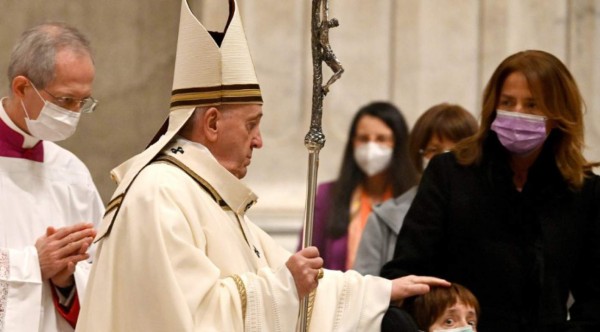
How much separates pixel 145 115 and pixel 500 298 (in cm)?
358

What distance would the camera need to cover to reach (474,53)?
8547mm

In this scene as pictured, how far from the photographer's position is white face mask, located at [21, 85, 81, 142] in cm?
585

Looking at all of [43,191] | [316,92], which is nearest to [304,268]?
[316,92]

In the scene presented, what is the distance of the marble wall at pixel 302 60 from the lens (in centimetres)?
835

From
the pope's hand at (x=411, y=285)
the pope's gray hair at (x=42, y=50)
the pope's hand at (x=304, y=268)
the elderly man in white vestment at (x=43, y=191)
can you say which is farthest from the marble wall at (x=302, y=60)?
the pope's hand at (x=304, y=268)

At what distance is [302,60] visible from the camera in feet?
27.6

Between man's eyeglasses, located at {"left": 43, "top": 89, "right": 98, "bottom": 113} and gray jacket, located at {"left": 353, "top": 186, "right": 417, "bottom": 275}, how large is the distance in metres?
1.50

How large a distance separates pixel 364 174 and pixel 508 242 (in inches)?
77.0

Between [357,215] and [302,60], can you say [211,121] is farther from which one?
[302,60]

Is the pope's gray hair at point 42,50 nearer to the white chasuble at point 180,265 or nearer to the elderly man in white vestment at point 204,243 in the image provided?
the elderly man in white vestment at point 204,243

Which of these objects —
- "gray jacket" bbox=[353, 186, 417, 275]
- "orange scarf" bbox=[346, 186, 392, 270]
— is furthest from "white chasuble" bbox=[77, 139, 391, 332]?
"orange scarf" bbox=[346, 186, 392, 270]

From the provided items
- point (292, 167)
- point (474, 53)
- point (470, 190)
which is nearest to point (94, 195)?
point (470, 190)

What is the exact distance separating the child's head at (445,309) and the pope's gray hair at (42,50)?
64.4 inches

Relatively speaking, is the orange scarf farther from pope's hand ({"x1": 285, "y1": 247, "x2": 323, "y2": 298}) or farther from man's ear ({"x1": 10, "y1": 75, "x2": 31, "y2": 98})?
pope's hand ({"x1": 285, "y1": 247, "x2": 323, "y2": 298})
